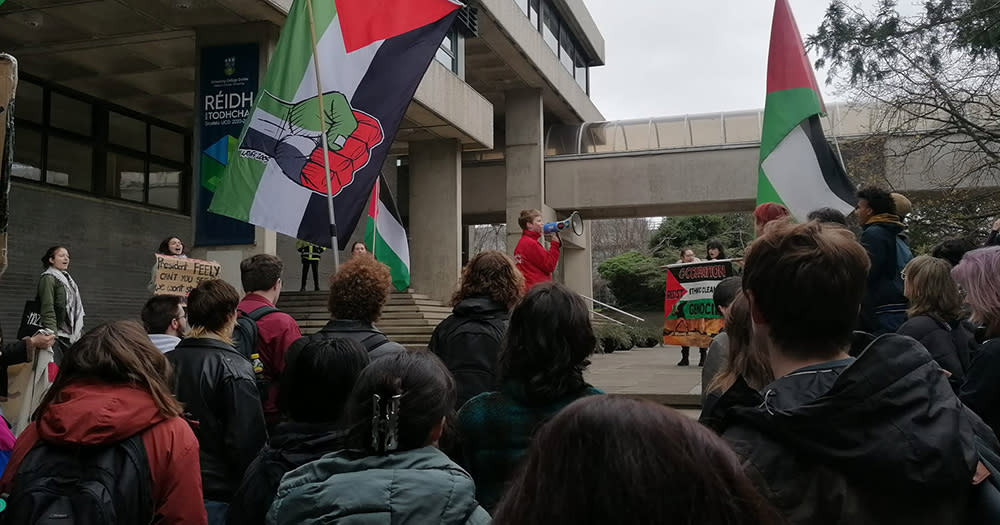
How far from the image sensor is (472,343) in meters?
3.91

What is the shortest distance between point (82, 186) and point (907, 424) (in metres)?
17.3

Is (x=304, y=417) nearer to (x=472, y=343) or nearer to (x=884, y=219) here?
(x=472, y=343)

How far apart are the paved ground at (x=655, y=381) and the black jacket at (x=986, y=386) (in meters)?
3.90

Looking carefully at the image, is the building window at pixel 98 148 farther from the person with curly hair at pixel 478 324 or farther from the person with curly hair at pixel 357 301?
the person with curly hair at pixel 478 324

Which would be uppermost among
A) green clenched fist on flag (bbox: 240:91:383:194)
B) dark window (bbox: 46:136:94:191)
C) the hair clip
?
dark window (bbox: 46:136:94:191)

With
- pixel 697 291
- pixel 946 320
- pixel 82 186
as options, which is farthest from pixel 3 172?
pixel 82 186

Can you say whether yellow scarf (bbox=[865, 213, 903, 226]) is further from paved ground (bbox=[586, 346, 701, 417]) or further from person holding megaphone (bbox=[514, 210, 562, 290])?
paved ground (bbox=[586, 346, 701, 417])

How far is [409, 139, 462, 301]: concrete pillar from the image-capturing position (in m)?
21.3

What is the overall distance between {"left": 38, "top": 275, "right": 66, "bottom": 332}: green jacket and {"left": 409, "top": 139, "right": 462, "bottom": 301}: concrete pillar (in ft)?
40.7

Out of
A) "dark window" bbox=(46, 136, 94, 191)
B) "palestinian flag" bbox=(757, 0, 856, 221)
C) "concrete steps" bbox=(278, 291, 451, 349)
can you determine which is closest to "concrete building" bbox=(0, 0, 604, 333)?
"dark window" bbox=(46, 136, 94, 191)

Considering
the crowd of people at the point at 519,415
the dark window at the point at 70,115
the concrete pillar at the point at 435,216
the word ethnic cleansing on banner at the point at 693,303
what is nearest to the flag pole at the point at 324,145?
the crowd of people at the point at 519,415

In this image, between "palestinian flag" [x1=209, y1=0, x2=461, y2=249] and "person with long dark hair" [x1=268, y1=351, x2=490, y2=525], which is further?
"palestinian flag" [x1=209, y1=0, x2=461, y2=249]

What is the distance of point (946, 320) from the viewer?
3867 millimetres

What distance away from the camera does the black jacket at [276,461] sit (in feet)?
8.51
